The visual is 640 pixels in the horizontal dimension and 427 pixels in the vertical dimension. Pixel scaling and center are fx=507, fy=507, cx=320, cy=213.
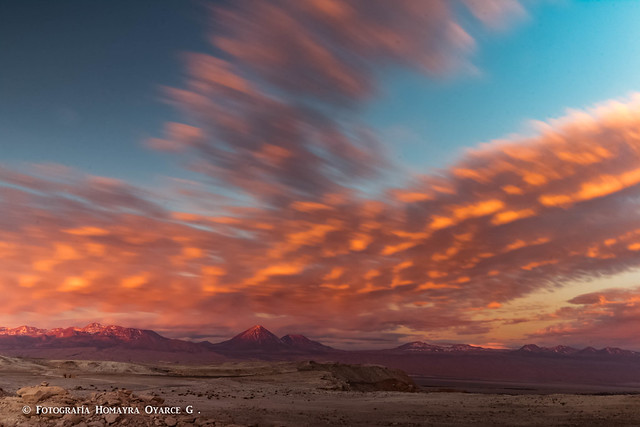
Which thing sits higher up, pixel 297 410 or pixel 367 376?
pixel 297 410

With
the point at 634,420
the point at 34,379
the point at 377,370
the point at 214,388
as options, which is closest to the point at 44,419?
the point at 214,388

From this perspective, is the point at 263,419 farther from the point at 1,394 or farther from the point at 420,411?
the point at 1,394

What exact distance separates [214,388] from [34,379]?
19067mm

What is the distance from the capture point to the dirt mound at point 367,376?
75562mm

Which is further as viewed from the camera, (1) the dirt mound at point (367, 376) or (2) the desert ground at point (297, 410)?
(1) the dirt mound at point (367, 376)

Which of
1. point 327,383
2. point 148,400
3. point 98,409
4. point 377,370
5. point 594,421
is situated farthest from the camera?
point 377,370

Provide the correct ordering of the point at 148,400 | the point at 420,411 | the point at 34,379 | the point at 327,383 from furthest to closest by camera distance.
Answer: the point at 327,383
the point at 34,379
the point at 420,411
the point at 148,400

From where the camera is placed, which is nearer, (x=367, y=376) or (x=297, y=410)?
(x=297, y=410)

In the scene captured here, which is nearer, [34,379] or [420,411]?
[420,411]

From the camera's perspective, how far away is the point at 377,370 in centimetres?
8588

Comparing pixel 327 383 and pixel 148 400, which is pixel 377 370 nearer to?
pixel 327 383

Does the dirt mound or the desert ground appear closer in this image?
the desert ground

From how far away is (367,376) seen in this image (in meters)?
→ 81.8

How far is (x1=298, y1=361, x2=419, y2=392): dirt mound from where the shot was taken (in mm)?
75562
